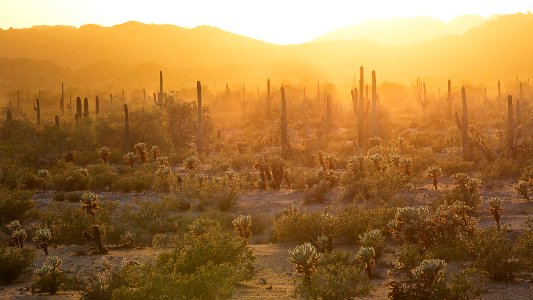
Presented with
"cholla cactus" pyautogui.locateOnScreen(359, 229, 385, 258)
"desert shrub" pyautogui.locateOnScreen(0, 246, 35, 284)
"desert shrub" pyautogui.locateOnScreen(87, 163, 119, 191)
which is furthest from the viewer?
"desert shrub" pyautogui.locateOnScreen(87, 163, 119, 191)

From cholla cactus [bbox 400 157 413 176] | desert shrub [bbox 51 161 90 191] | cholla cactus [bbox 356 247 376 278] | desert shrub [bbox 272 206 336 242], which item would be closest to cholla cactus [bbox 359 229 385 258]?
cholla cactus [bbox 356 247 376 278]

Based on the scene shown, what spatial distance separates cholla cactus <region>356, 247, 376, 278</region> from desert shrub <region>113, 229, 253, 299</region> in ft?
A: 6.54

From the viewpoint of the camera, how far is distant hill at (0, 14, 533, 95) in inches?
4001

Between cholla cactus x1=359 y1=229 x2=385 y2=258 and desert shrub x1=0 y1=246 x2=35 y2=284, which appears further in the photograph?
cholla cactus x1=359 y1=229 x2=385 y2=258

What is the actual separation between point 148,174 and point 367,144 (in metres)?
13.3

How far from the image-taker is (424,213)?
1145 centimetres

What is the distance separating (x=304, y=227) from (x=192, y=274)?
5332 millimetres

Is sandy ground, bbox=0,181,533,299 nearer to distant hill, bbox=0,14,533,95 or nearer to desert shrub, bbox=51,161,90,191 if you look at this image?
desert shrub, bbox=51,161,90,191

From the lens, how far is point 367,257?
998cm

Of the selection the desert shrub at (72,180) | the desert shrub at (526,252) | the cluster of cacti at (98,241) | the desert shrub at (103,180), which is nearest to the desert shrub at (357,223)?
the desert shrub at (526,252)

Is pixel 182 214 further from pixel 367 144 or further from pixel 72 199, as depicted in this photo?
pixel 367 144

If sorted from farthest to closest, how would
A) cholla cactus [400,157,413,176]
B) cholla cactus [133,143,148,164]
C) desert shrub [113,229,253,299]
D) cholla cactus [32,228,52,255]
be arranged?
1. cholla cactus [133,143,148,164]
2. cholla cactus [400,157,413,176]
3. cholla cactus [32,228,52,255]
4. desert shrub [113,229,253,299]

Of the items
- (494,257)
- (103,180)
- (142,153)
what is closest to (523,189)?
(494,257)

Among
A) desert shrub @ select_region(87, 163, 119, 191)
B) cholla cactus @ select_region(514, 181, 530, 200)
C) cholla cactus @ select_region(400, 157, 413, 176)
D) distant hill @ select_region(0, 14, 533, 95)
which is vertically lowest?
cholla cactus @ select_region(514, 181, 530, 200)
